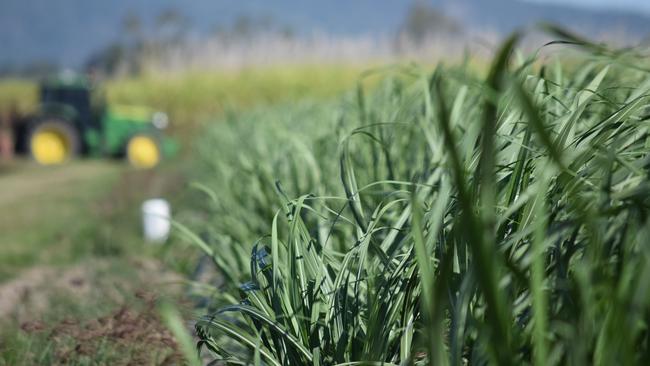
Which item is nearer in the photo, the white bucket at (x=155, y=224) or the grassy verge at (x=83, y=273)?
the grassy verge at (x=83, y=273)

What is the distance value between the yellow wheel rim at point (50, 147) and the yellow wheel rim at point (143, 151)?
1133 mm

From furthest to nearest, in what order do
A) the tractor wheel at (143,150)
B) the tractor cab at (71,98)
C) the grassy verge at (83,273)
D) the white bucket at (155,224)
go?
the tractor cab at (71,98), the tractor wheel at (143,150), the white bucket at (155,224), the grassy verge at (83,273)

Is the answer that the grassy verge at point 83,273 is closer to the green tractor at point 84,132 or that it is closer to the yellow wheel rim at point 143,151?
the yellow wheel rim at point 143,151

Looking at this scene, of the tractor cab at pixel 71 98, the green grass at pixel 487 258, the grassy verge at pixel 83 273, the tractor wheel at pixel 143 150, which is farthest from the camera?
the tractor cab at pixel 71 98

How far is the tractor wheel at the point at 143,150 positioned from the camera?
1275 centimetres

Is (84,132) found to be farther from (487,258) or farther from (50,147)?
(487,258)

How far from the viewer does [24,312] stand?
2895 millimetres

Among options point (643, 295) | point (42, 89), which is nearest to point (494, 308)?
point (643, 295)

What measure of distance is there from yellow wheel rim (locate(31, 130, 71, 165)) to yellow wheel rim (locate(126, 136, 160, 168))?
113 centimetres

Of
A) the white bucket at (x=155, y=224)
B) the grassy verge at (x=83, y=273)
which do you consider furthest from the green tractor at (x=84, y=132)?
the white bucket at (x=155, y=224)

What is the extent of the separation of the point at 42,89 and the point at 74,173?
118 inches

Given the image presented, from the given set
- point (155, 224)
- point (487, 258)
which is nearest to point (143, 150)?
point (155, 224)

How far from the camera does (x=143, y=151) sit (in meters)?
13.0

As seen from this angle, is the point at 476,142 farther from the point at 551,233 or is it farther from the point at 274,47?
the point at 274,47
